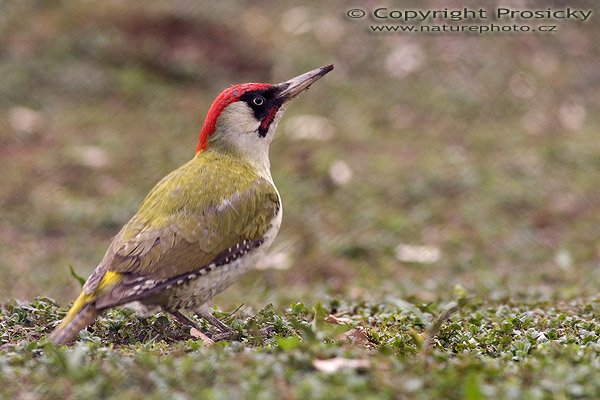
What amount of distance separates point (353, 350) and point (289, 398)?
0.61m

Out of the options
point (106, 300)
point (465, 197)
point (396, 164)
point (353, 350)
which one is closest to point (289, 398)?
point (353, 350)

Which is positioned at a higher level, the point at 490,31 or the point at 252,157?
the point at 490,31

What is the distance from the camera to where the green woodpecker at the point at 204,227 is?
15.6ft

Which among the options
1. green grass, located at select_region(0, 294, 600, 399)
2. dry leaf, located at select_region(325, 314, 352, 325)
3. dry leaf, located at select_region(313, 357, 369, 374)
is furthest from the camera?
dry leaf, located at select_region(325, 314, 352, 325)

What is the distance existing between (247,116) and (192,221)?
0.96 metres

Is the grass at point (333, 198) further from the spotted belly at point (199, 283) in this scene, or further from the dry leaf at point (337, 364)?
the spotted belly at point (199, 283)

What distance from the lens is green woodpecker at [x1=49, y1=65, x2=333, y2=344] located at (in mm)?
4758

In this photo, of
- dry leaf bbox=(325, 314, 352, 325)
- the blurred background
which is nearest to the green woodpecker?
dry leaf bbox=(325, 314, 352, 325)

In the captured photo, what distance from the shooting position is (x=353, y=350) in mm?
4293

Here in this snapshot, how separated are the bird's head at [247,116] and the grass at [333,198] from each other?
3.24ft

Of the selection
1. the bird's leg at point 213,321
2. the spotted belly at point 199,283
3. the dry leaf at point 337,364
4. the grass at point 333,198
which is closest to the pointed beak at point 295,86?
the spotted belly at point 199,283

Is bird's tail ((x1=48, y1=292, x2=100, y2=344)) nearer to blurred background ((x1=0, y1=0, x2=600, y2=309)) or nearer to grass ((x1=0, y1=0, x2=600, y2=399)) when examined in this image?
grass ((x1=0, y1=0, x2=600, y2=399))

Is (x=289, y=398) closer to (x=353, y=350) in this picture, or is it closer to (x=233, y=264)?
Answer: (x=353, y=350)

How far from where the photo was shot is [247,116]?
19.0 feet
